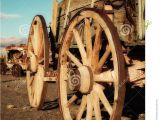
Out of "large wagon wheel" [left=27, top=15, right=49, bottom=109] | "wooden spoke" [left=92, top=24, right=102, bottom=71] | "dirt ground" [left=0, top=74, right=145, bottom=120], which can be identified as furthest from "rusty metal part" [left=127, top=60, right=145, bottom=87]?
"large wagon wheel" [left=27, top=15, right=49, bottom=109]

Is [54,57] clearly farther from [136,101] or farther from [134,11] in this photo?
[134,11]

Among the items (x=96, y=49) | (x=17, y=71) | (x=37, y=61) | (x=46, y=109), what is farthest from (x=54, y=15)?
(x=17, y=71)

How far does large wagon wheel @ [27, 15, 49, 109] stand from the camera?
22.1ft

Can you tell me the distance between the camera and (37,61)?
7.12 metres

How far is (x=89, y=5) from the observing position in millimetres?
5996

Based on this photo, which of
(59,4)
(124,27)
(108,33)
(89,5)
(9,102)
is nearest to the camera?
(108,33)

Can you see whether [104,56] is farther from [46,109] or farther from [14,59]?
[14,59]

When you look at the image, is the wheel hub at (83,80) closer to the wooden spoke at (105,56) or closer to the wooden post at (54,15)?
the wooden spoke at (105,56)

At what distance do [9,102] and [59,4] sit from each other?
9.07 feet

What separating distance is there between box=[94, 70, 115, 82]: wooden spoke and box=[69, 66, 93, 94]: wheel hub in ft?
0.27
